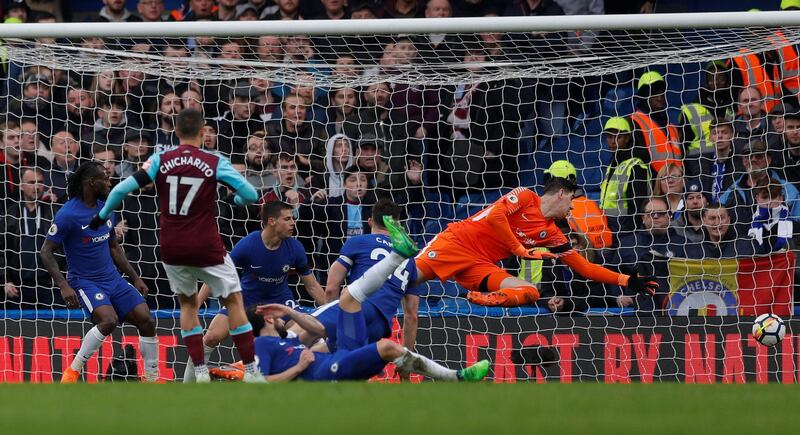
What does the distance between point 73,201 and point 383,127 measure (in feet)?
10.3

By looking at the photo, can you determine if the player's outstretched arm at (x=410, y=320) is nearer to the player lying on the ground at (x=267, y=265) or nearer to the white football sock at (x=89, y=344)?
the player lying on the ground at (x=267, y=265)

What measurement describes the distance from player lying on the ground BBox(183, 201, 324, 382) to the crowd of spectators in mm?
1331

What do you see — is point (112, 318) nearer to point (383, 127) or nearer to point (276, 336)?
point (276, 336)

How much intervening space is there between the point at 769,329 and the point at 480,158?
3.33 metres

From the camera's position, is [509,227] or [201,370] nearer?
[201,370]

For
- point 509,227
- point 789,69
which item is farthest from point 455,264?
point 789,69

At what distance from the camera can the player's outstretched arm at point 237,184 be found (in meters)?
7.89

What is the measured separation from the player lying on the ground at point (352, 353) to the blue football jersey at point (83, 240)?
2.32 meters

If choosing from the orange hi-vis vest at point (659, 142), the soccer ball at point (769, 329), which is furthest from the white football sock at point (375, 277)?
the orange hi-vis vest at point (659, 142)

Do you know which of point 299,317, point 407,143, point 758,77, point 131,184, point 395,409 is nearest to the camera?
point 395,409

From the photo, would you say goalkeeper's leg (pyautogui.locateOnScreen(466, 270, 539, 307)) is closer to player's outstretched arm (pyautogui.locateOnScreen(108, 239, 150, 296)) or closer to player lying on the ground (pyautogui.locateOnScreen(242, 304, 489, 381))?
player lying on the ground (pyautogui.locateOnScreen(242, 304, 489, 381))

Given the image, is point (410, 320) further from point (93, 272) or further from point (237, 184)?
point (237, 184)

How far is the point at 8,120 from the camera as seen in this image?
12055mm

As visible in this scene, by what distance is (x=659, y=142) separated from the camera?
452 inches
